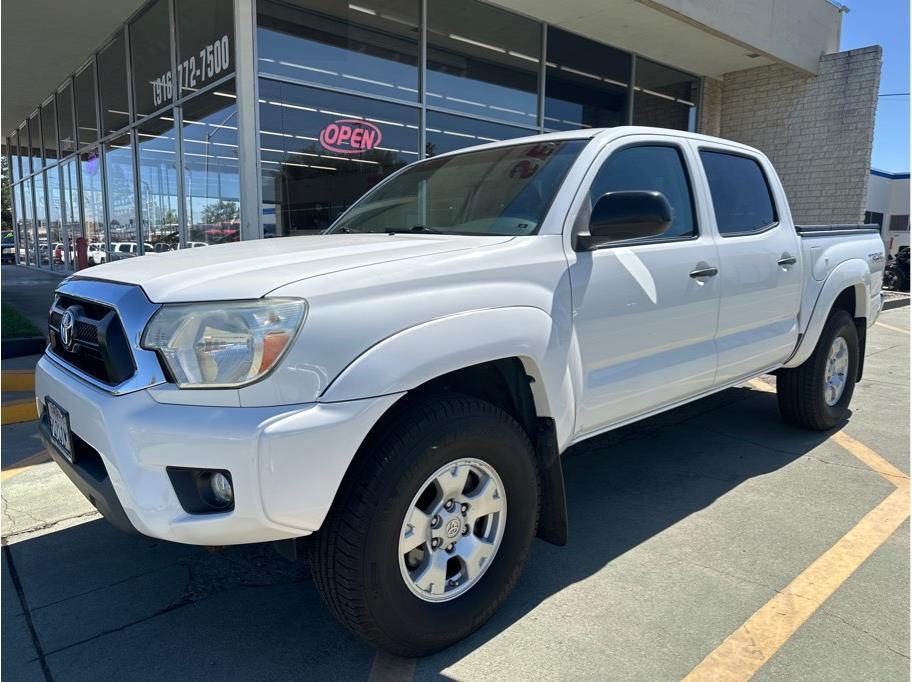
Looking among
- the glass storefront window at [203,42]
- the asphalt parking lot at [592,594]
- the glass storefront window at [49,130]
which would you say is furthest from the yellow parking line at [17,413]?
the glass storefront window at [49,130]

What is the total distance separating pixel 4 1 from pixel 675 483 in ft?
37.5

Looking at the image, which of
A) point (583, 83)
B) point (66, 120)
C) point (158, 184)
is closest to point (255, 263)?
point (158, 184)

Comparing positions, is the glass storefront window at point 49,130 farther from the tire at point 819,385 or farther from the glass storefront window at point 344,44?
the tire at point 819,385

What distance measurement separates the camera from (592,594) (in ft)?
8.69

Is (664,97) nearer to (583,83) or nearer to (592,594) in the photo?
(583,83)

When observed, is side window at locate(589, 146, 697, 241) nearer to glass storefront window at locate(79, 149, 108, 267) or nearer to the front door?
the front door

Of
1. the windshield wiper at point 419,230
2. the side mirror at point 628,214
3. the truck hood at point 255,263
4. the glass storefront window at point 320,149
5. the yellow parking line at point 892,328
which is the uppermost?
the glass storefront window at point 320,149

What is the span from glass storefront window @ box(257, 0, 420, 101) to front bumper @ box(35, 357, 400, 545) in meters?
6.75

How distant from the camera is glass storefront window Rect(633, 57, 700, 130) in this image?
12531 mm

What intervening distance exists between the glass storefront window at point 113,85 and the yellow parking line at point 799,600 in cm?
1223

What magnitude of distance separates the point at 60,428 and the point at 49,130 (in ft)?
59.4

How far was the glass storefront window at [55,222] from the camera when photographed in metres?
16.7

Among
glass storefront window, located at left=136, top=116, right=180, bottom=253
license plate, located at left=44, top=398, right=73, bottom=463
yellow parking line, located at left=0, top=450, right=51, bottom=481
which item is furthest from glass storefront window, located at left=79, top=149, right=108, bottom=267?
license plate, located at left=44, top=398, right=73, bottom=463

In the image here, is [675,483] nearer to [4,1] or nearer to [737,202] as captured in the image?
[737,202]
